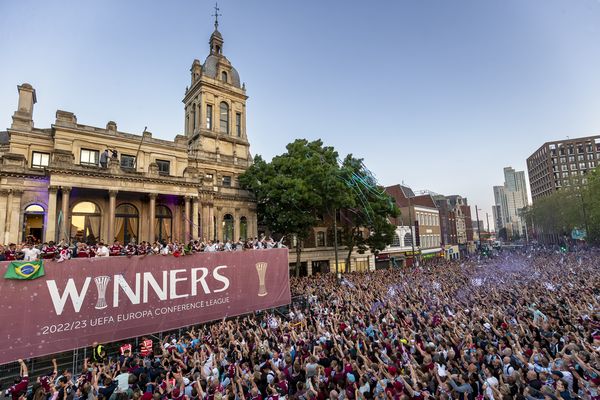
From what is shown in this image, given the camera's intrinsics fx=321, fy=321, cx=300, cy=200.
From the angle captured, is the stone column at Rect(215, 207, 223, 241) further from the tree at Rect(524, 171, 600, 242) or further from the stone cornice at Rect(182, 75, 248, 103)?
the tree at Rect(524, 171, 600, 242)

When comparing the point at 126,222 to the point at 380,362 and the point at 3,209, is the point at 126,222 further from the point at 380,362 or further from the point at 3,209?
the point at 380,362

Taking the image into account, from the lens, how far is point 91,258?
12.2 m

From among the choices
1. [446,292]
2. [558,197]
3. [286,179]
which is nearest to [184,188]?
[286,179]

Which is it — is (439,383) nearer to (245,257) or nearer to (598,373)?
(598,373)

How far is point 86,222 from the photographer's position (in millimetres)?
25094

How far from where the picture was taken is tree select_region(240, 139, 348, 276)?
2903cm

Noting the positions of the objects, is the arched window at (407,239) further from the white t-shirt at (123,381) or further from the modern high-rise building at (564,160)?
the modern high-rise building at (564,160)

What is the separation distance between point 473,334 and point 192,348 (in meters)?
10.0

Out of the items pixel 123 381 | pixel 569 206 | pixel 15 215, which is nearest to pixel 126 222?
pixel 15 215

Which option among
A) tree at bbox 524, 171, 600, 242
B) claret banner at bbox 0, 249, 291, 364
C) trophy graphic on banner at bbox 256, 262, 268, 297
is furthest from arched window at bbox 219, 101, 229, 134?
tree at bbox 524, 171, 600, 242

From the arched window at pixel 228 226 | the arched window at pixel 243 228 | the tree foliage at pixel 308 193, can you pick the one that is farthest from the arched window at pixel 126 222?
the tree foliage at pixel 308 193

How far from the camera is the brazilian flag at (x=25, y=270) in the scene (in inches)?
420

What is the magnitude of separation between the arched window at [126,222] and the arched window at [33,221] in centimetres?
484

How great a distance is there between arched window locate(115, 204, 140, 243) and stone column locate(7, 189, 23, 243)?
605 centimetres
